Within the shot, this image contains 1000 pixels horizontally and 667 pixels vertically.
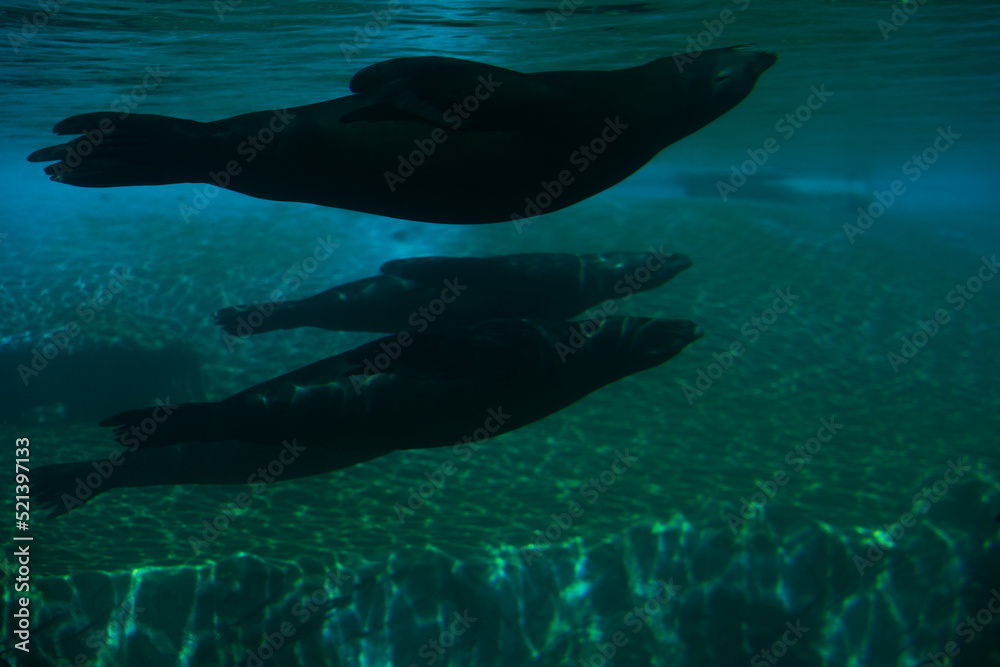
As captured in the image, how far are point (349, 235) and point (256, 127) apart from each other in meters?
12.3

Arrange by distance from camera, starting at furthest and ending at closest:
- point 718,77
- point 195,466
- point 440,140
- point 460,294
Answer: point 460,294, point 195,466, point 718,77, point 440,140

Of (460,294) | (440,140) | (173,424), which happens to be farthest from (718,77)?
(173,424)

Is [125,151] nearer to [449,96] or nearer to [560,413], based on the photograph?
[449,96]

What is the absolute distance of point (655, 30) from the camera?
1317 cm

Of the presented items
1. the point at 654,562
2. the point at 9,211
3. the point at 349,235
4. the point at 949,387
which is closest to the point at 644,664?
the point at 654,562

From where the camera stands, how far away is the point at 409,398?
13.9 ft

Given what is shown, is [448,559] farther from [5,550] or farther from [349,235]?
[349,235]

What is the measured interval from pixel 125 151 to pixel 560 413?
28.8ft

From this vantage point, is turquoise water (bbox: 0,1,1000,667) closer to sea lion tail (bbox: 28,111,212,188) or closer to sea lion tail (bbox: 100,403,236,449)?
sea lion tail (bbox: 100,403,236,449)

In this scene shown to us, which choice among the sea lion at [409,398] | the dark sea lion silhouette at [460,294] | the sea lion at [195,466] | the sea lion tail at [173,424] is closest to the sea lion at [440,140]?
the sea lion at [409,398]

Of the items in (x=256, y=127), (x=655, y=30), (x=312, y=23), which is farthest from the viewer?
(x=655, y=30)

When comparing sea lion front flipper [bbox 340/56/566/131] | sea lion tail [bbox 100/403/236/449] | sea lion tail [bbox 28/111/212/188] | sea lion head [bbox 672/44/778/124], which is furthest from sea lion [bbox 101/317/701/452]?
sea lion head [bbox 672/44/778/124]

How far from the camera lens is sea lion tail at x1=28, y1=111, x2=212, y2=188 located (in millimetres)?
3338

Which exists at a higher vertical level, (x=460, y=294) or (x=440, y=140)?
(x=440, y=140)
